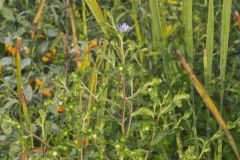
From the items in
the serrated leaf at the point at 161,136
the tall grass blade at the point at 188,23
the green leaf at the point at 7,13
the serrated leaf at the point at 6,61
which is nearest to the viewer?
the serrated leaf at the point at 161,136

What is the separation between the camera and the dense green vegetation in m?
1.52

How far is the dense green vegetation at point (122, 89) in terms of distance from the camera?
1.52 meters

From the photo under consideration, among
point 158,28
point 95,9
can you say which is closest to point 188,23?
point 158,28

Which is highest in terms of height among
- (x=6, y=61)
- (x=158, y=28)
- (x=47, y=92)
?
(x=158, y=28)

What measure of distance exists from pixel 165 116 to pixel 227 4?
1.06 ft

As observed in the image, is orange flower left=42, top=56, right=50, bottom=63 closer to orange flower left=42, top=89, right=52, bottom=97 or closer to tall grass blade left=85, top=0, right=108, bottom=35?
orange flower left=42, top=89, right=52, bottom=97

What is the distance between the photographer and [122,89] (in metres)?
1.57

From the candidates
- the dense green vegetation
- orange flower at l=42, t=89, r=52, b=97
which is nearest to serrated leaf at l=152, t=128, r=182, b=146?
the dense green vegetation

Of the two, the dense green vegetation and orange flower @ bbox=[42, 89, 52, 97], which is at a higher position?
the dense green vegetation

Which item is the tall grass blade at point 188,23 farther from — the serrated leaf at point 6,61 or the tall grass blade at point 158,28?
the serrated leaf at point 6,61

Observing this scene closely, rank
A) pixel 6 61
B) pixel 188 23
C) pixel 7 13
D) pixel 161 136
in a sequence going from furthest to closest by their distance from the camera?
pixel 7 13, pixel 6 61, pixel 188 23, pixel 161 136

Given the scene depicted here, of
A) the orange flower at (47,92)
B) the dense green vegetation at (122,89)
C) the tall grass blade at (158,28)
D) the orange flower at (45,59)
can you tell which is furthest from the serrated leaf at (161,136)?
the orange flower at (45,59)

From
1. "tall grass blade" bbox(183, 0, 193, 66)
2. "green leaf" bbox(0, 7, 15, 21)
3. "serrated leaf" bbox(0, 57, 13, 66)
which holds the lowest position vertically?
"serrated leaf" bbox(0, 57, 13, 66)

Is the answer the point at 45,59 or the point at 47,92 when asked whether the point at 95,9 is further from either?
the point at 45,59
